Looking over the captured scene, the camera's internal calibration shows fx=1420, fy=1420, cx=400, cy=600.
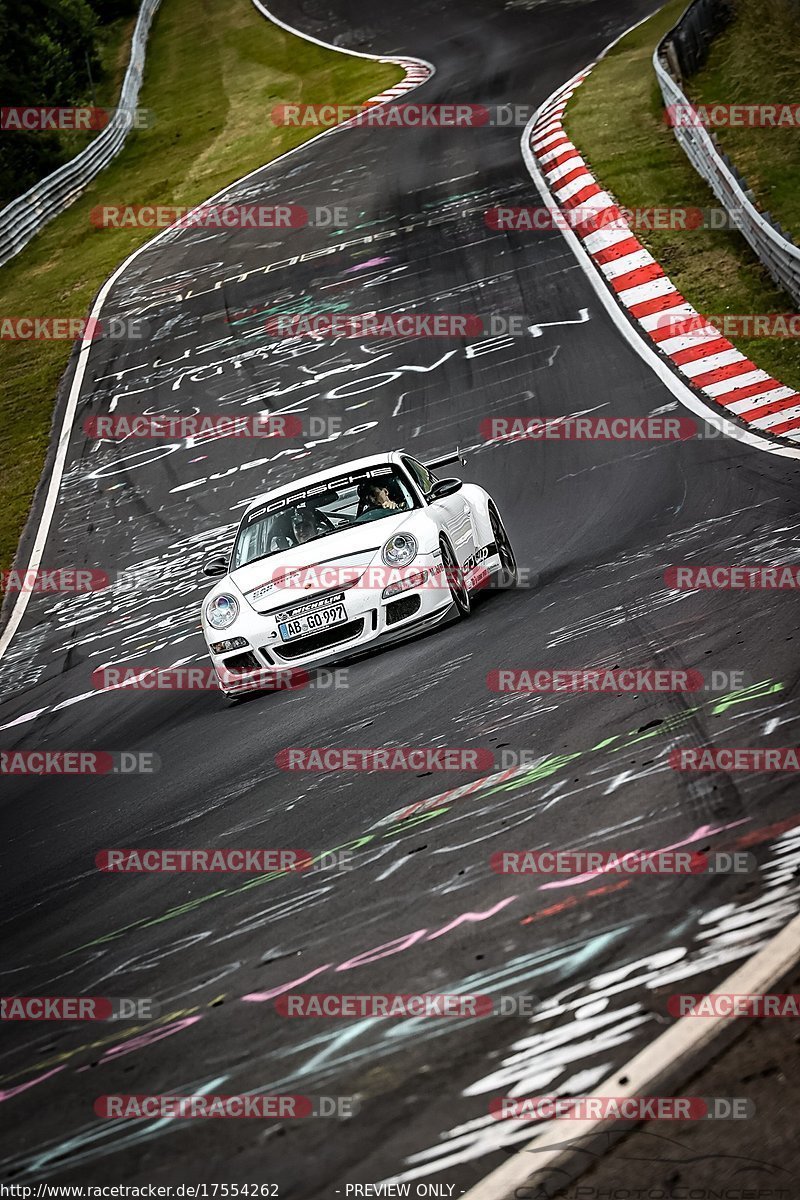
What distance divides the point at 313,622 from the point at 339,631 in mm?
169

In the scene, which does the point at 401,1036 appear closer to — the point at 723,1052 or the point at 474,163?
the point at 723,1052

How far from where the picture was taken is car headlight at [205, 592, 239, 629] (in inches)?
355

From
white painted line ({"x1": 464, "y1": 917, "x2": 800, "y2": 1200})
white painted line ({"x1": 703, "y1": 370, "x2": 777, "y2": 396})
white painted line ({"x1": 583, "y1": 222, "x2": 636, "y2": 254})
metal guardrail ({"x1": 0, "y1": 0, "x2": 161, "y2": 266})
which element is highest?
metal guardrail ({"x1": 0, "y1": 0, "x2": 161, "y2": 266})

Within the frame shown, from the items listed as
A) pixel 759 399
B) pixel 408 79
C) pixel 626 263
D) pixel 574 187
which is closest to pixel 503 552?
pixel 759 399

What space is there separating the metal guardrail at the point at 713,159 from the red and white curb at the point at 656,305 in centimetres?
106

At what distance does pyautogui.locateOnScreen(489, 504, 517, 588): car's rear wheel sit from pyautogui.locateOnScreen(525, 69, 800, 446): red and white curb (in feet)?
9.54

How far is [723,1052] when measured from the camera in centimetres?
359

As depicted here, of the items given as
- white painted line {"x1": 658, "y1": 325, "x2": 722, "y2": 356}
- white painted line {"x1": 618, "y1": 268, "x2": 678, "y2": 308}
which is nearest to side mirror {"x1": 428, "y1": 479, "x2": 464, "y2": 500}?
white painted line {"x1": 658, "y1": 325, "x2": 722, "y2": 356}

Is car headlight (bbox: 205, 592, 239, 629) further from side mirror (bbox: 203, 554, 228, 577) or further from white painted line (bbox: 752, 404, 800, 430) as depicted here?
white painted line (bbox: 752, 404, 800, 430)

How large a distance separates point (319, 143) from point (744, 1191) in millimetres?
29780

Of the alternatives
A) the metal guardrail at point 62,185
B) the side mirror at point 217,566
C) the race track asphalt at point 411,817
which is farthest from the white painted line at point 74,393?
the side mirror at point 217,566

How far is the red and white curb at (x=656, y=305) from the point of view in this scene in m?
13.1

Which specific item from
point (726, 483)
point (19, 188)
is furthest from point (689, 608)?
point (19, 188)

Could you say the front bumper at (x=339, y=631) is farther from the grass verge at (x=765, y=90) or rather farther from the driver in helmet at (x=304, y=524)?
the grass verge at (x=765, y=90)
